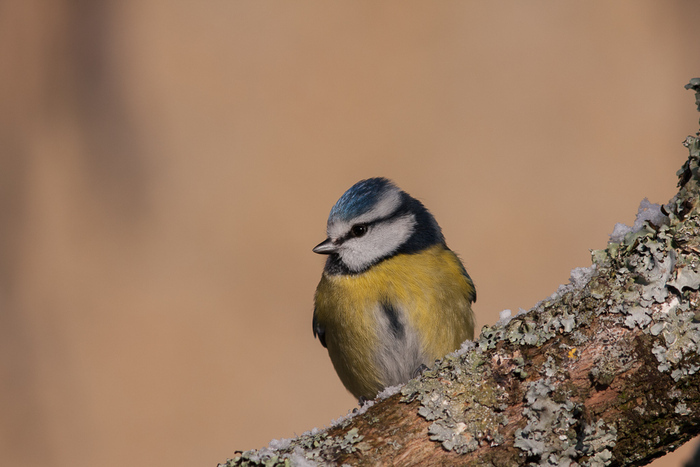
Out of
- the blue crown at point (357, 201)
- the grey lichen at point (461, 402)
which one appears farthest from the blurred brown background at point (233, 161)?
the grey lichen at point (461, 402)

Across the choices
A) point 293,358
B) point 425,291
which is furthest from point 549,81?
point 293,358

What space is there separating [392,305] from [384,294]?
0.17ft

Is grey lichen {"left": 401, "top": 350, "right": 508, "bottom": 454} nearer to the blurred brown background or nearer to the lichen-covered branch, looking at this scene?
the lichen-covered branch

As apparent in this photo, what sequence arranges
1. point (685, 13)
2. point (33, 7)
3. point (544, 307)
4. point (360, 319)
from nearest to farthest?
point (544, 307), point (360, 319), point (33, 7), point (685, 13)

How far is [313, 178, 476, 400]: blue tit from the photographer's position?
7.24 feet

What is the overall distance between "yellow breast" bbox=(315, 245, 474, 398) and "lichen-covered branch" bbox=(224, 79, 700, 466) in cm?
106

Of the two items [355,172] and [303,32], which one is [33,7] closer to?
[303,32]

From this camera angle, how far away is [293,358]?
3.40 meters

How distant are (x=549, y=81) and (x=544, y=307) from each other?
8.67ft

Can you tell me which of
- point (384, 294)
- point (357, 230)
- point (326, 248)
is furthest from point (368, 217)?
point (384, 294)

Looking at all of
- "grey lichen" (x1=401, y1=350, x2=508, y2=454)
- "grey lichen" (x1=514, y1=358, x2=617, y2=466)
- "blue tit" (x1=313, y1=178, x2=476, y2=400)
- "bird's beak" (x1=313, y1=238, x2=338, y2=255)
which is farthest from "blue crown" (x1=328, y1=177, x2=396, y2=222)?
"grey lichen" (x1=514, y1=358, x2=617, y2=466)

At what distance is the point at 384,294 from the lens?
221cm

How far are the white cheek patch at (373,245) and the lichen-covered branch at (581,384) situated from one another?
1153mm

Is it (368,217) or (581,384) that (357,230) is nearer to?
(368,217)
